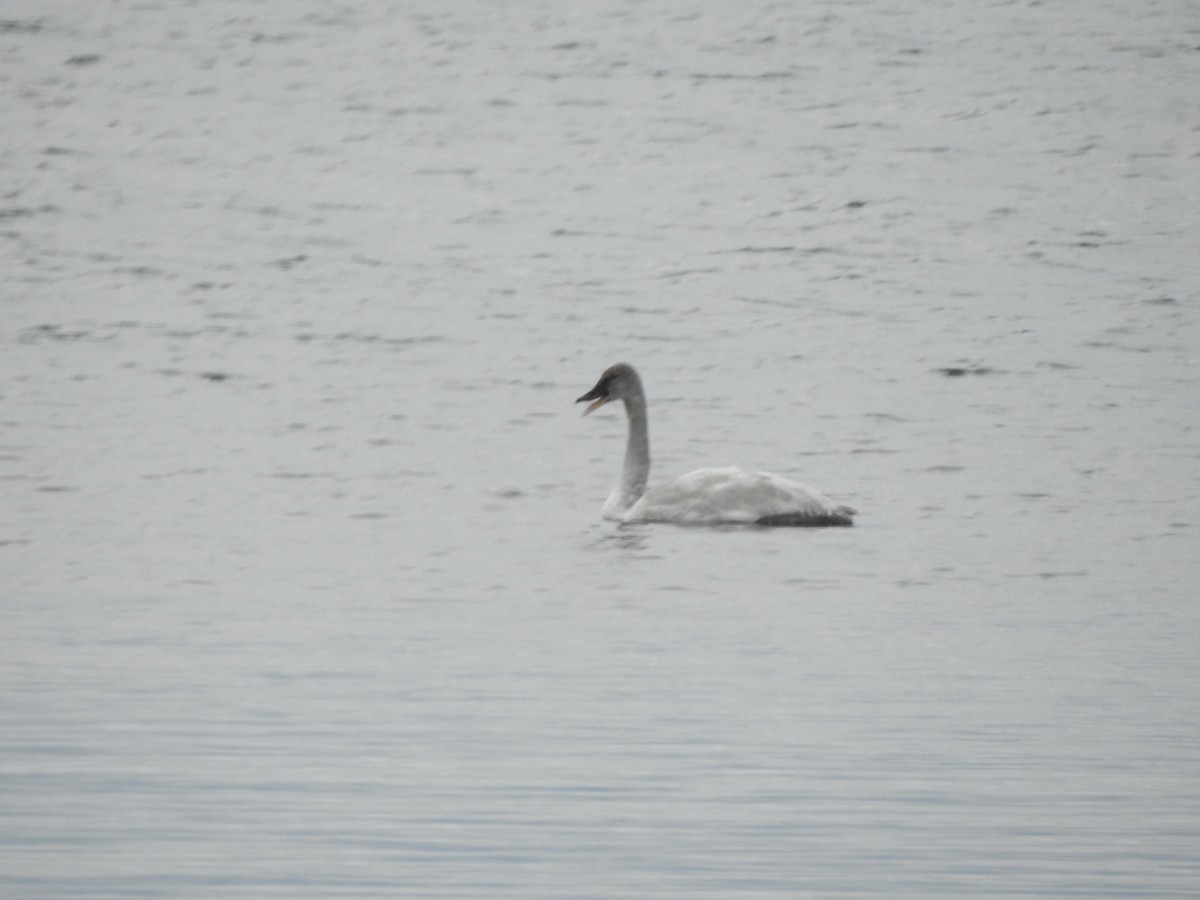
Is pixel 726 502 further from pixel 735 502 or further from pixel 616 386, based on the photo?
pixel 616 386

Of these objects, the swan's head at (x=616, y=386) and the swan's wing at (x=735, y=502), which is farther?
the swan's head at (x=616, y=386)

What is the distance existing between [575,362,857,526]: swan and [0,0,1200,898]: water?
15cm

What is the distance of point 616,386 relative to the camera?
15.9 m

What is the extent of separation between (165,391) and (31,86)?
24.5 metres

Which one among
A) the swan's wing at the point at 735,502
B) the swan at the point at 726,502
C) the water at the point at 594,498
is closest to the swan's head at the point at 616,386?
the water at the point at 594,498

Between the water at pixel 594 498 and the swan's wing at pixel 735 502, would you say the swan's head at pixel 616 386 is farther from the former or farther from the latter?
the swan's wing at pixel 735 502

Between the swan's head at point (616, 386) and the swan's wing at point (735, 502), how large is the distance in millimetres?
1623

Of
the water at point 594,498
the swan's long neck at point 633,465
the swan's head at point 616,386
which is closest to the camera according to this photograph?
the water at point 594,498

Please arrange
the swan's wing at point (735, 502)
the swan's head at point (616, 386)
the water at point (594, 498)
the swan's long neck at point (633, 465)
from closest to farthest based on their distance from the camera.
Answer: the water at point (594, 498) → the swan's wing at point (735, 502) → the swan's long neck at point (633, 465) → the swan's head at point (616, 386)

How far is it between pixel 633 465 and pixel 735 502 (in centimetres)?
142

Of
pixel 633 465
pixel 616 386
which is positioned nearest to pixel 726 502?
pixel 633 465

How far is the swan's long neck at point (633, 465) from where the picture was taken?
14.4 m

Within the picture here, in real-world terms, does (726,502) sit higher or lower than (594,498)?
higher

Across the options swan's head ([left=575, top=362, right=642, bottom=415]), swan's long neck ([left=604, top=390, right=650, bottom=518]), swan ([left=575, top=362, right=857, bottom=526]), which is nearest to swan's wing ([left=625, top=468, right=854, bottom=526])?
swan ([left=575, top=362, right=857, bottom=526])
